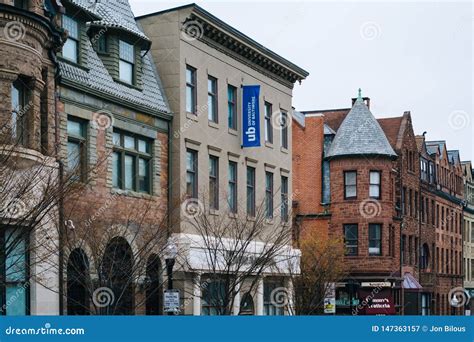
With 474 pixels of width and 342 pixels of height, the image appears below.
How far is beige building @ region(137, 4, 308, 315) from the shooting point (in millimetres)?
36094

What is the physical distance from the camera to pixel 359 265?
196 feet

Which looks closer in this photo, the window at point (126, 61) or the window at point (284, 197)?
the window at point (126, 61)

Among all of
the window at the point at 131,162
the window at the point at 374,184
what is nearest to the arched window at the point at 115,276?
the window at the point at 131,162

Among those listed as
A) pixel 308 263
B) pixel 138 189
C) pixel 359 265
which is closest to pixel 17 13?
pixel 138 189

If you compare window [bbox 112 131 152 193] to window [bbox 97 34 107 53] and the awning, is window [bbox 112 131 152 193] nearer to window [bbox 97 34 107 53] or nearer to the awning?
window [bbox 97 34 107 53]

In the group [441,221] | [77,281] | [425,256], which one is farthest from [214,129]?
[441,221]

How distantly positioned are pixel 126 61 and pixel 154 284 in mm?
7844

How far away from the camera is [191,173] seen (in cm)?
3706

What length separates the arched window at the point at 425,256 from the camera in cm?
6962
